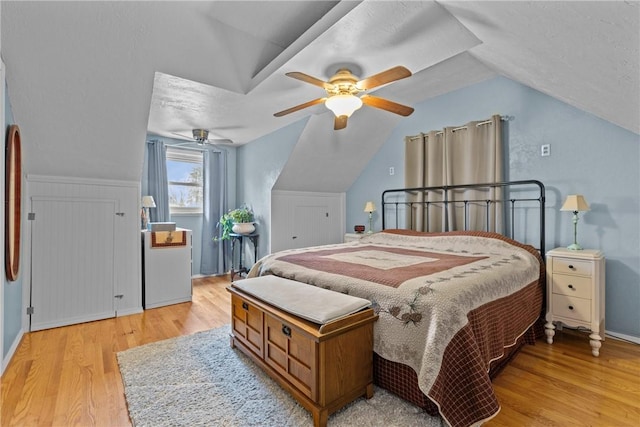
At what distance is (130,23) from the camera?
6.56 feet

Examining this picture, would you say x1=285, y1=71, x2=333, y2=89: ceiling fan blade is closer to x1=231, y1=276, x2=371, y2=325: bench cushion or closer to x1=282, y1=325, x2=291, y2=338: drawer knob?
x1=231, y1=276, x2=371, y2=325: bench cushion

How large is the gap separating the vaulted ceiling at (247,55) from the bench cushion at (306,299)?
5.44 ft

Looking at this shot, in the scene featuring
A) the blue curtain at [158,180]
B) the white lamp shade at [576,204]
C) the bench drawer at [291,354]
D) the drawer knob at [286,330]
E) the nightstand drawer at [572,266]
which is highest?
the blue curtain at [158,180]

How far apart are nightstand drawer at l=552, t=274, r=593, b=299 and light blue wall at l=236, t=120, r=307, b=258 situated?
2.95 meters

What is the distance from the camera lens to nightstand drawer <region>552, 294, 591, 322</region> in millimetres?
2268

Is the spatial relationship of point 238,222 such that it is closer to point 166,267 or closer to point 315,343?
point 166,267

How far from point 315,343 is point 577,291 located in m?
2.16

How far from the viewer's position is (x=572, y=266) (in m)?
2.33

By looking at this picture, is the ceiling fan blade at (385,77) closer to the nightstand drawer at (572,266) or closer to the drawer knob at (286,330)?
the drawer knob at (286,330)

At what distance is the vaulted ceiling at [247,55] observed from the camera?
1.64 m

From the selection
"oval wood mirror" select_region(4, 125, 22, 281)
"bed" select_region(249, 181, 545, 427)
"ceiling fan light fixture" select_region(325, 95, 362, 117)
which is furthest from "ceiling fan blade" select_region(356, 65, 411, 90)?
"oval wood mirror" select_region(4, 125, 22, 281)

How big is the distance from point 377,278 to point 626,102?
6.47ft

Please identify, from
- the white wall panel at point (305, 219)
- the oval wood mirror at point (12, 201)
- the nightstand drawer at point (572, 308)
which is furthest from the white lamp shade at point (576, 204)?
the oval wood mirror at point (12, 201)

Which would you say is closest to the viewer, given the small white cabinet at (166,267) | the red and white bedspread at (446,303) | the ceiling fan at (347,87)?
the red and white bedspread at (446,303)
